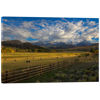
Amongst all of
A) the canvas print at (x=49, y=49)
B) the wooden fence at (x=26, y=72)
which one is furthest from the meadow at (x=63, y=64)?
the wooden fence at (x=26, y=72)

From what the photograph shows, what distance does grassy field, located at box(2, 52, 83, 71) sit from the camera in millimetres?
4688

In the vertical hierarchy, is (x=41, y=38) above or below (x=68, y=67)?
above

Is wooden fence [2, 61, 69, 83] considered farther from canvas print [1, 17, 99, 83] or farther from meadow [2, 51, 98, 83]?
meadow [2, 51, 98, 83]

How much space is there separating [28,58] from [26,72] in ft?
1.81

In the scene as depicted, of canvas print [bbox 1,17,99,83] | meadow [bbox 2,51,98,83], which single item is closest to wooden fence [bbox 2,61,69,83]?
canvas print [bbox 1,17,99,83]

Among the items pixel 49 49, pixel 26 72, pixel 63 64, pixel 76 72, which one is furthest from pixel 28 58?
pixel 76 72

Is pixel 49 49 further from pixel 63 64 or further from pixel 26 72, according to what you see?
pixel 26 72

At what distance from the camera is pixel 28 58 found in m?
4.88

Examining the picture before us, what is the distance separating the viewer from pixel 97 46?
508 centimetres

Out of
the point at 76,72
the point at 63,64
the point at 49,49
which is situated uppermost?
the point at 49,49
